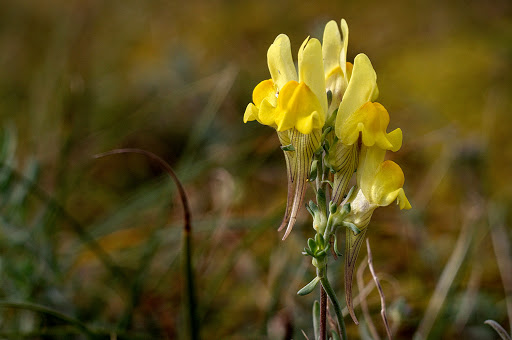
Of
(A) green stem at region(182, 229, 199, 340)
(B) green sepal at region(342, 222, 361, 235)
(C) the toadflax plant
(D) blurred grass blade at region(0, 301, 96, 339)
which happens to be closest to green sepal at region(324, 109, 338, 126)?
(C) the toadflax plant

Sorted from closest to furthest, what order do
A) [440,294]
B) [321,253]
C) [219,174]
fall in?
[321,253] < [440,294] < [219,174]

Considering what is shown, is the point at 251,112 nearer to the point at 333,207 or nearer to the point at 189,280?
the point at 333,207

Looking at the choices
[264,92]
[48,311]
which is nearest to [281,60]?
[264,92]

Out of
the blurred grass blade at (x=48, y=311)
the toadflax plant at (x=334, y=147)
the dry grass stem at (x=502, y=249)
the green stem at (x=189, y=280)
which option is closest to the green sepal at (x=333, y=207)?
the toadflax plant at (x=334, y=147)

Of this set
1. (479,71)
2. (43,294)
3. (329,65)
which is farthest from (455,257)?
(479,71)

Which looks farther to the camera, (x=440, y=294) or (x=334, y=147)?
(x=440, y=294)

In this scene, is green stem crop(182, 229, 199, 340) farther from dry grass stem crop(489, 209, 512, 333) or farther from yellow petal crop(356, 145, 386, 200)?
dry grass stem crop(489, 209, 512, 333)

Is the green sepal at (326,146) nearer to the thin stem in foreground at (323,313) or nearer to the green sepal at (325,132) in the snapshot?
the green sepal at (325,132)
